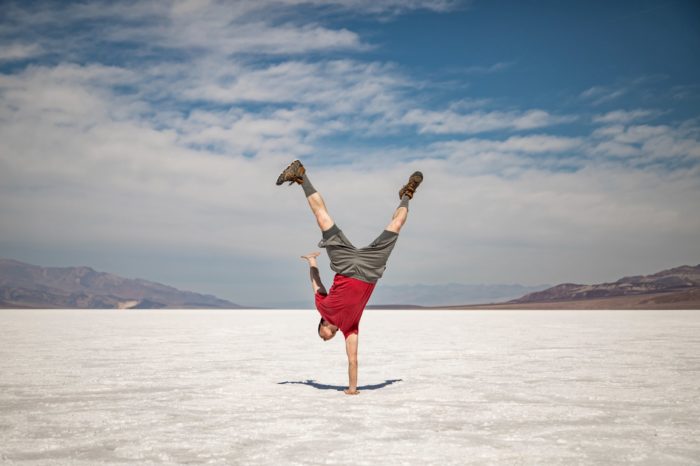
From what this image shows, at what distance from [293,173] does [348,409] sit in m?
2.49

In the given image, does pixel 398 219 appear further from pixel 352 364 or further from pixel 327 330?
pixel 352 364

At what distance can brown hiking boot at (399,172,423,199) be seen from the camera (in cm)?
656

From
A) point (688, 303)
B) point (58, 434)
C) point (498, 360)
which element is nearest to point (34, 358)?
point (58, 434)

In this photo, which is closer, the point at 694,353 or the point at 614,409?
the point at 614,409

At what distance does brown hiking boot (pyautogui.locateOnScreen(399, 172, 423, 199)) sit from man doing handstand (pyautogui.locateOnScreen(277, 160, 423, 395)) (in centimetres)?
1

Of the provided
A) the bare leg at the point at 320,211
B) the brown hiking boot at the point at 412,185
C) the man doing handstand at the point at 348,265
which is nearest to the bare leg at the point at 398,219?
the man doing handstand at the point at 348,265

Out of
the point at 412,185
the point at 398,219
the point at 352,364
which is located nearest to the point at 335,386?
the point at 352,364

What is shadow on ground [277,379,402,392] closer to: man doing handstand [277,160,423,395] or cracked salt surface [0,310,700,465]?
cracked salt surface [0,310,700,465]

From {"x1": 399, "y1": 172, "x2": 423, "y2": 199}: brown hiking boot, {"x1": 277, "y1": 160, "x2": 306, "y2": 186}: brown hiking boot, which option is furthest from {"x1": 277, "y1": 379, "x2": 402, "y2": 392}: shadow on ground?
{"x1": 277, "y1": 160, "x2": 306, "y2": 186}: brown hiking boot

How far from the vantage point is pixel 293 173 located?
6195 millimetres

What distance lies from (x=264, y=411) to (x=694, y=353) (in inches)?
350

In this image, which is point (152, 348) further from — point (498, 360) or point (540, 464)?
point (540, 464)

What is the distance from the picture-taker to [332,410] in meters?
5.29

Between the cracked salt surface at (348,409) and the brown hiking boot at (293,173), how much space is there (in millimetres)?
2282
